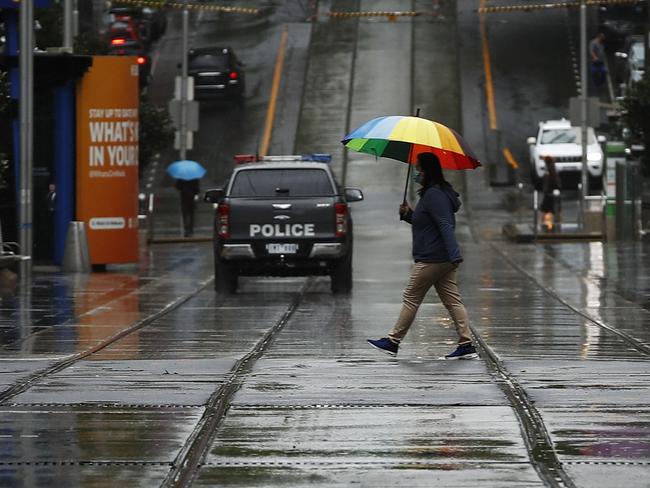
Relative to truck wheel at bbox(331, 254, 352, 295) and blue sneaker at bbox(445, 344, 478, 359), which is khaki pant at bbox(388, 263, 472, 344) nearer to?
blue sneaker at bbox(445, 344, 478, 359)

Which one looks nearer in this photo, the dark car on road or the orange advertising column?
the orange advertising column

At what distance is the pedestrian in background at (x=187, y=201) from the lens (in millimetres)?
37844

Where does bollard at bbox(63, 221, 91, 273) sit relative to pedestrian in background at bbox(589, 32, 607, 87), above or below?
below

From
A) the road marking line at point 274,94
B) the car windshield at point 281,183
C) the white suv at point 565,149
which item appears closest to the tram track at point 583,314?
the car windshield at point 281,183

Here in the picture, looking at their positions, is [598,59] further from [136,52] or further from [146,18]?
[146,18]

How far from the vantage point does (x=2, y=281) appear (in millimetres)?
20969

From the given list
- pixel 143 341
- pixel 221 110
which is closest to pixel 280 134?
pixel 221 110

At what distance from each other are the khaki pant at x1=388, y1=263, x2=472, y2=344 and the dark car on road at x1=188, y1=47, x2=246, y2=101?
40.0 metres

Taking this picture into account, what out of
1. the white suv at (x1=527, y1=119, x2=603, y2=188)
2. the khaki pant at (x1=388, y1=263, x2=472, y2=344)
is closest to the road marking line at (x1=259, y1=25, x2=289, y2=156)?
the white suv at (x1=527, y1=119, x2=603, y2=188)

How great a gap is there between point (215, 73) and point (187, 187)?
16.9 meters

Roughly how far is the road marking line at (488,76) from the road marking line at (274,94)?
685cm

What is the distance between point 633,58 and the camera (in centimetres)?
5459

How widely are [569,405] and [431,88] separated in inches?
1765

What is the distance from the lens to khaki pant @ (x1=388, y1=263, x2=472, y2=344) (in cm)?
1448
